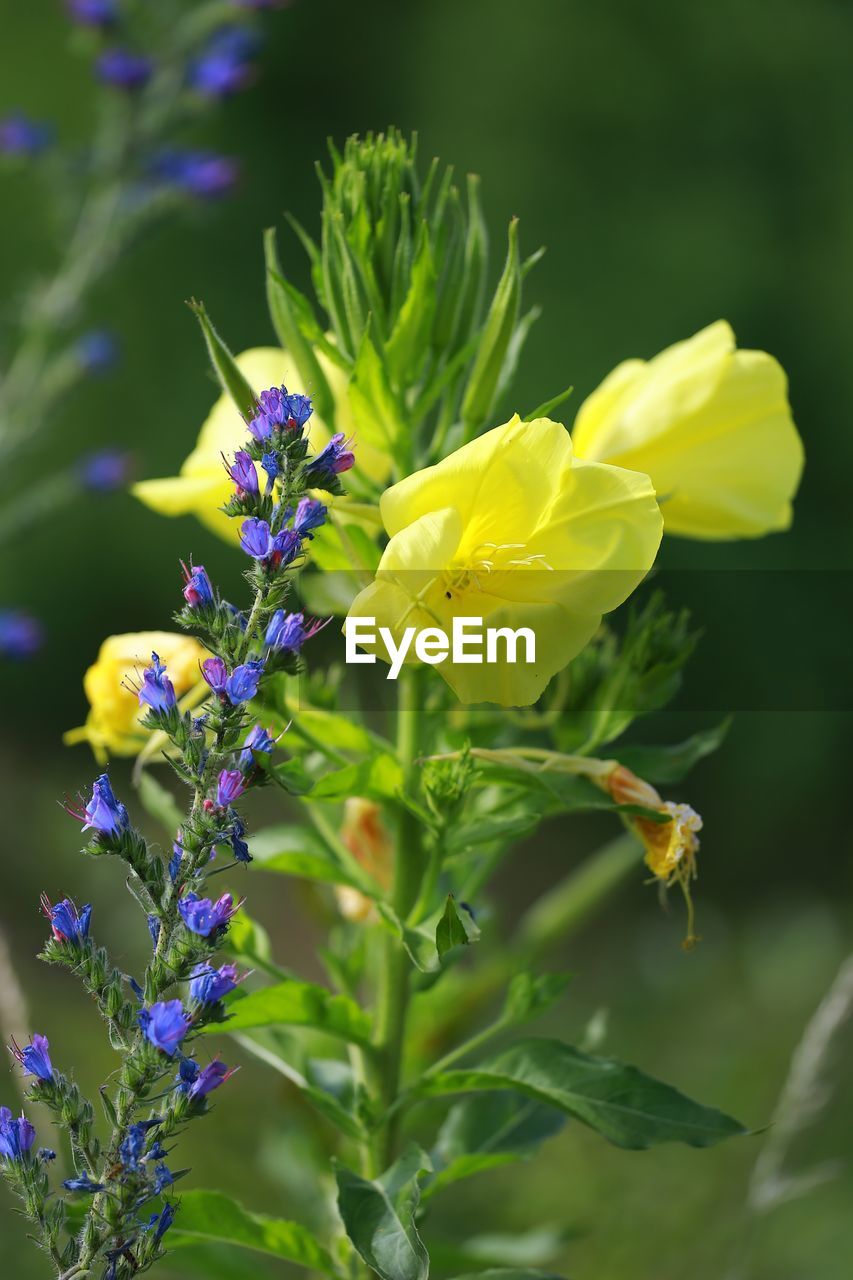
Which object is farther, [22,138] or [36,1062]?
[22,138]

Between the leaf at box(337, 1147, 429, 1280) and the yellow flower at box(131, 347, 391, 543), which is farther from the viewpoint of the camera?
the yellow flower at box(131, 347, 391, 543)

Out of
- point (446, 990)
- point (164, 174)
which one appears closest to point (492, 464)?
point (446, 990)

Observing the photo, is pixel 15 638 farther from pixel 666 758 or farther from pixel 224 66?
pixel 224 66

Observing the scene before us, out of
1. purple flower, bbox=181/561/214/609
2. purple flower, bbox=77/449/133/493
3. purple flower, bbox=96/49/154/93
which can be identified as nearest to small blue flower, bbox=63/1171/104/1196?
purple flower, bbox=181/561/214/609

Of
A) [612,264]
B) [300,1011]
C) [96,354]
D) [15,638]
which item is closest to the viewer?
[300,1011]

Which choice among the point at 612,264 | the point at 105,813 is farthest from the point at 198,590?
the point at 612,264

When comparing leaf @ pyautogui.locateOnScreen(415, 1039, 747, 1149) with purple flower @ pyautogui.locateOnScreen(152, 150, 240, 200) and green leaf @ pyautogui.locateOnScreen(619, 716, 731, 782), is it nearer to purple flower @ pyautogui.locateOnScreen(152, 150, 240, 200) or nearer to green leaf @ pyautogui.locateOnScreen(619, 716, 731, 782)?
green leaf @ pyautogui.locateOnScreen(619, 716, 731, 782)

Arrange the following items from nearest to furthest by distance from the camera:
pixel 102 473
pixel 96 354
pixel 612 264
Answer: pixel 96 354 < pixel 102 473 < pixel 612 264
